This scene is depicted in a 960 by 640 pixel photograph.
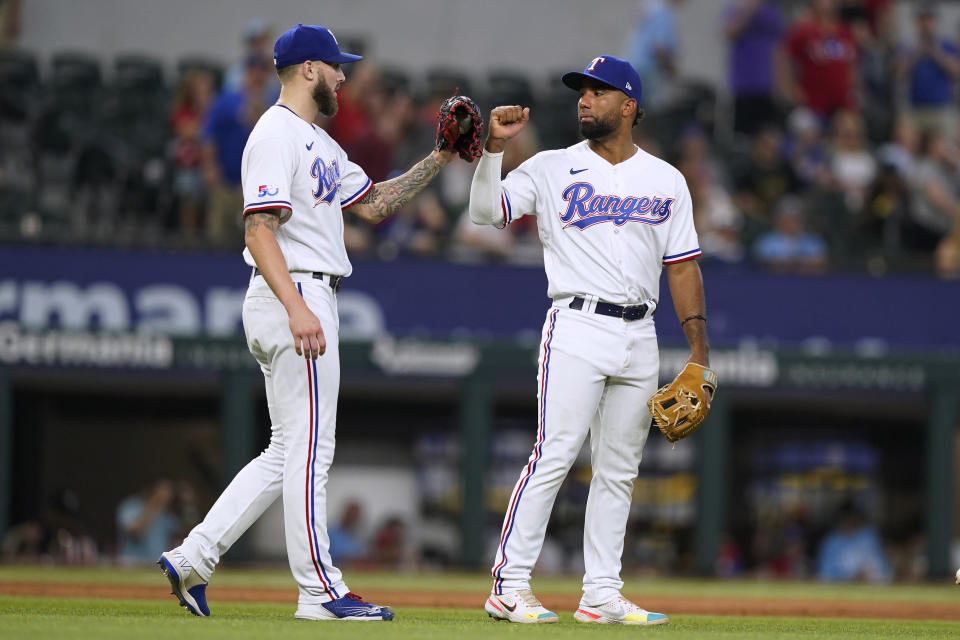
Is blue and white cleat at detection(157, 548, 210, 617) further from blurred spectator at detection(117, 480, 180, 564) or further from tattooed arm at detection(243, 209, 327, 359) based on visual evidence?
blurred spectator at detection(117, 480, 180, 564)

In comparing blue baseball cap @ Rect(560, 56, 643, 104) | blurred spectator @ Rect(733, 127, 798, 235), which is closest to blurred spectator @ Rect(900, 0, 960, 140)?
blurred spectator @ Rect(733, 127, 798, 235)

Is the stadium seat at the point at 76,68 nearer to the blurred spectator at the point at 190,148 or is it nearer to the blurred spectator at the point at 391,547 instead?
the blurred spectator at the point at 190,148

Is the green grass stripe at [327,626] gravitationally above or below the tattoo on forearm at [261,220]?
below

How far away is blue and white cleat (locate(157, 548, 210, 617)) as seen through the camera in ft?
16.2

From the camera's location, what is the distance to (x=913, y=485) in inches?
454

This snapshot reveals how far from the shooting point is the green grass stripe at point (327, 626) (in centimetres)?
432

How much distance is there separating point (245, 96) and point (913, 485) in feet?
19.5

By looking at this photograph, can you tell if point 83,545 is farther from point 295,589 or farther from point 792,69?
point 792,69

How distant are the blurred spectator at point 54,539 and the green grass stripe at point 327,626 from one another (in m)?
3.97

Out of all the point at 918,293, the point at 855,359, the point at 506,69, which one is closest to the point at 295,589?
the point at 855,359

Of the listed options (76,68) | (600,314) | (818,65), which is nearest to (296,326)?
(600,314)

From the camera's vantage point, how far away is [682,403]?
5336 mm

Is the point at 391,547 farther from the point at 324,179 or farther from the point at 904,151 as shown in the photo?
the point at 324,179

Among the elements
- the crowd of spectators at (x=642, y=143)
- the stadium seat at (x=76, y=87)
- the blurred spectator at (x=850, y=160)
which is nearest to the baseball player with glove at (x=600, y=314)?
the crowd of spectators at (x=642, y=143)
